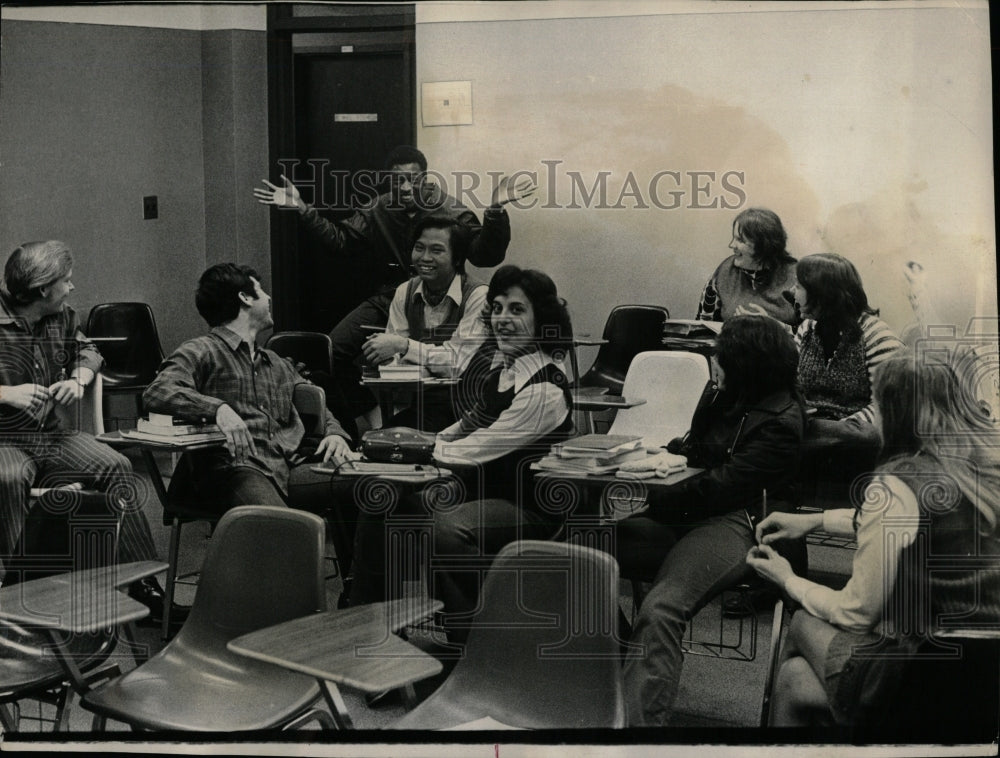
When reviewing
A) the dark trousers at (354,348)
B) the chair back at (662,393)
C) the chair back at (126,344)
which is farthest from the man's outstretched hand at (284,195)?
the chair back at (662,393)

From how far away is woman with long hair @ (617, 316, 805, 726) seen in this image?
11.8ft

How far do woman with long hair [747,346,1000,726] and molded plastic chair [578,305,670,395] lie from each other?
25.3 inches

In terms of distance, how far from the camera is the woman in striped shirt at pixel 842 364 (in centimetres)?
355

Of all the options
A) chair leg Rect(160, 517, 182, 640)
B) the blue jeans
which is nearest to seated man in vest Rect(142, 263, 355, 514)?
chair leg Rect(160, 517, 182, 640)

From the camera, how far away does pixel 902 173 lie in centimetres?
352

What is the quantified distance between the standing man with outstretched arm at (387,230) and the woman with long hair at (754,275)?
633 millimetres

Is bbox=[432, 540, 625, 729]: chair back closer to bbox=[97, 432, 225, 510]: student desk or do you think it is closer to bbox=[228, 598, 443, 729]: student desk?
bbox=[228, 598, 443, 729]: student desk

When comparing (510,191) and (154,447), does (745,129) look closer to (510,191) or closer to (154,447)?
(510,191)

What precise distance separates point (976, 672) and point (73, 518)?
2.83 metres

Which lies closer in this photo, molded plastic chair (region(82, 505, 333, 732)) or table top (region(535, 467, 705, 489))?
molded plastic chair (region(82, 505, 333, 732))

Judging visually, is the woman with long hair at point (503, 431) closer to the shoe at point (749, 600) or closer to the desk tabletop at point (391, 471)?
the desk tabletop at point (391, 471)

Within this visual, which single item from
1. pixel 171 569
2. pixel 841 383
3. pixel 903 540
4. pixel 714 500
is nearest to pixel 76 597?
pixel 171 569

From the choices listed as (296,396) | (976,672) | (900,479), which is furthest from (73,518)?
(976,672)

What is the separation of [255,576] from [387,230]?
3.68 ft
